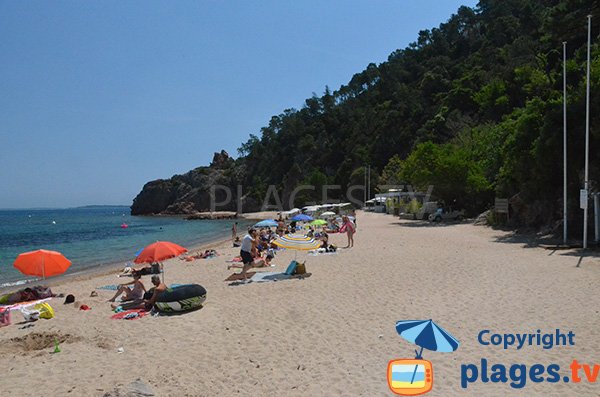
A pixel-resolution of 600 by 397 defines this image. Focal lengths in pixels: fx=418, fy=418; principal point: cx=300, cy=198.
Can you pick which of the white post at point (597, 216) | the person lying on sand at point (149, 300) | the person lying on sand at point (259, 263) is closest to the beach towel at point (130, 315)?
the person lying on sand at point (149, 300)

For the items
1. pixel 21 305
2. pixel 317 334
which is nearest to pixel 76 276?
pixel 21 305

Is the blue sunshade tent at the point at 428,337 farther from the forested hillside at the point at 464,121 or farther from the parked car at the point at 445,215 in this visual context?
the parked car at the point at 445,215

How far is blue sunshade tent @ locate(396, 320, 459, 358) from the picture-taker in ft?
14.2

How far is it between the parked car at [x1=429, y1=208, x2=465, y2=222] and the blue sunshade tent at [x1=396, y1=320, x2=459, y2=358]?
2890cm

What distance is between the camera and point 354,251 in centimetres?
1795

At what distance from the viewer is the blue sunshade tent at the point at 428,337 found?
4.33 meters

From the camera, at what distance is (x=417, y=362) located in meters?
5.62

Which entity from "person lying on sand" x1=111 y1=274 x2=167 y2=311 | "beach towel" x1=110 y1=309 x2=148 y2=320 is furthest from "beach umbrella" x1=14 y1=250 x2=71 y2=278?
"beach towel" x1=110 y1=309 x2=148 y2=320

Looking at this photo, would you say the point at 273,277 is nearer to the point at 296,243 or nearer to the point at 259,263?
the point at 296,243

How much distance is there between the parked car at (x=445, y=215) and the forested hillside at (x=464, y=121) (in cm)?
124

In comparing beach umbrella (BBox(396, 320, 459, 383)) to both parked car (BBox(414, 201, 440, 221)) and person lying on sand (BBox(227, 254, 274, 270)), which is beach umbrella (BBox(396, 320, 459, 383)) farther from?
parked car (BBox(414, 201, 440, 221))

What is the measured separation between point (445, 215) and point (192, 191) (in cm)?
8684

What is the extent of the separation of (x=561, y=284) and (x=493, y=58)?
66723mm

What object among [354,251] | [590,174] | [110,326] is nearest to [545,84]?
[590,174]
